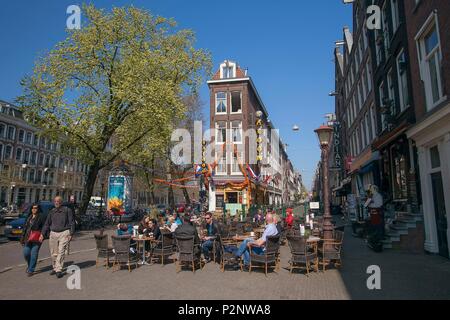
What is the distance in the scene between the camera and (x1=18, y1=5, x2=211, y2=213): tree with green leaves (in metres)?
19.3

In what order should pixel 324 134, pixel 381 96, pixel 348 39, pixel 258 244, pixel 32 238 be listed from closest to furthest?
1. pixel 32 238
2. pixel 258 244
3. pixel 324 134
4. pixel 381 96
5. pixel 348 39

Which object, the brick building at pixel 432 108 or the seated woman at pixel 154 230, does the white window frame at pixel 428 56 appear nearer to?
the brick building at pixel 432 108

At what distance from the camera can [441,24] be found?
919cm

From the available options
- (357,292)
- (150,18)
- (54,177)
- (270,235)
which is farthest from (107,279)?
(54,177)

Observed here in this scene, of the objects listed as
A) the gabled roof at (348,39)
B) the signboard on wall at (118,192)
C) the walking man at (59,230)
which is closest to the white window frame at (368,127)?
the gabled roof at (348,39)

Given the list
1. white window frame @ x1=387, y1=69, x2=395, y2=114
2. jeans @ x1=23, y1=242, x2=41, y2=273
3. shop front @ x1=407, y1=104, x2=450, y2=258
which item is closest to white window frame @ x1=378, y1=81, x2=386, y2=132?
white window frame @ x1=387, y1=69, x2=395, y2=114

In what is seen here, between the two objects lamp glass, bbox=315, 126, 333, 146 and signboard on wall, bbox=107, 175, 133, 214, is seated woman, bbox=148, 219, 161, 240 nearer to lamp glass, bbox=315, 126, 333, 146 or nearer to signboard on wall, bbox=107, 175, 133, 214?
lamp glass, bbox=315, 126, 333, 146

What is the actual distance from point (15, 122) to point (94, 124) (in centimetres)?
4089

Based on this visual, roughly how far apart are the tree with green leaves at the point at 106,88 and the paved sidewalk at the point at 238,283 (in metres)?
12.4

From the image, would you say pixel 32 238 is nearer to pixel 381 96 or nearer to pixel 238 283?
pixel 238 283

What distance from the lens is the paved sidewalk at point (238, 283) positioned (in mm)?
6059

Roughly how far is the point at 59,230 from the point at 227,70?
3337 centimetres

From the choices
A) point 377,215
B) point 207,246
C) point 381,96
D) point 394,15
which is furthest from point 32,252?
point 381,96

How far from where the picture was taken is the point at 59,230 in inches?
313
